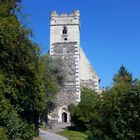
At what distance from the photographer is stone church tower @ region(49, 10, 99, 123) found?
5791cm

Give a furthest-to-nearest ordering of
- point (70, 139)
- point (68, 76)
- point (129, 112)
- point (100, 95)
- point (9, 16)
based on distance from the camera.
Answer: point (68, 76), point (70, 139), point (9, 16), point (100, 95), point (129, 112)

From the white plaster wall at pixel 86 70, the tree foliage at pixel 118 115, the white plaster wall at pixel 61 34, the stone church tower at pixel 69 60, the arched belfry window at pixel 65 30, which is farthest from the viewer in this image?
the white plaster wall at pixel 86 70

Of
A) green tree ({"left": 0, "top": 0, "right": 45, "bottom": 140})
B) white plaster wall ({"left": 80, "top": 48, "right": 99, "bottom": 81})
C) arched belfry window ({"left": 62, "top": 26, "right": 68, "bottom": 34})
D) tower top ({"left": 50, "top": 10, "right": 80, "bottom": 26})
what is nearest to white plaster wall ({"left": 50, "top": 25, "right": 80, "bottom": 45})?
arched belfry window ({"left": 62, "top": 26, "right": 68, "bottom": 34})

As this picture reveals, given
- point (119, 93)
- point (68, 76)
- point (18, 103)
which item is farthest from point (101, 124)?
point (68, 76)

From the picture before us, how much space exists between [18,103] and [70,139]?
11.1m

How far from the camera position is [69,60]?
193 ft

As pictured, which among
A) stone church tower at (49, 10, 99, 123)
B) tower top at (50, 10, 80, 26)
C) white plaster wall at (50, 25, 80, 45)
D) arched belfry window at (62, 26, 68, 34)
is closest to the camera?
stone church tower at (49, 10, 99, 123)

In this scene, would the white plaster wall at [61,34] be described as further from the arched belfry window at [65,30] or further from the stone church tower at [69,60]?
the arched belfry window at [65,30]

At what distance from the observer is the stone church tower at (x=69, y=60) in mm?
57906

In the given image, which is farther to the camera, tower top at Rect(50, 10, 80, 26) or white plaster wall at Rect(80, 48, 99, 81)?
white plaster wall at Rect(80, 48, 99, 81)

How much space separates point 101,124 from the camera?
20.6 m

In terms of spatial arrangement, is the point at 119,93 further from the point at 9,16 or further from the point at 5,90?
the point at 9,16

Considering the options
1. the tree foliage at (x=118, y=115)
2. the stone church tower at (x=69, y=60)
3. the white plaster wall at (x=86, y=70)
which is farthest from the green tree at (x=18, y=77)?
the white plaster wall at (x=86, y=70)

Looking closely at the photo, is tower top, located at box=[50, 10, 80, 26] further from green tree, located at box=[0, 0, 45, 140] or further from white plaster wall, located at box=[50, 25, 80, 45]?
green tree, located at box=[0, 0, 45, 140]
